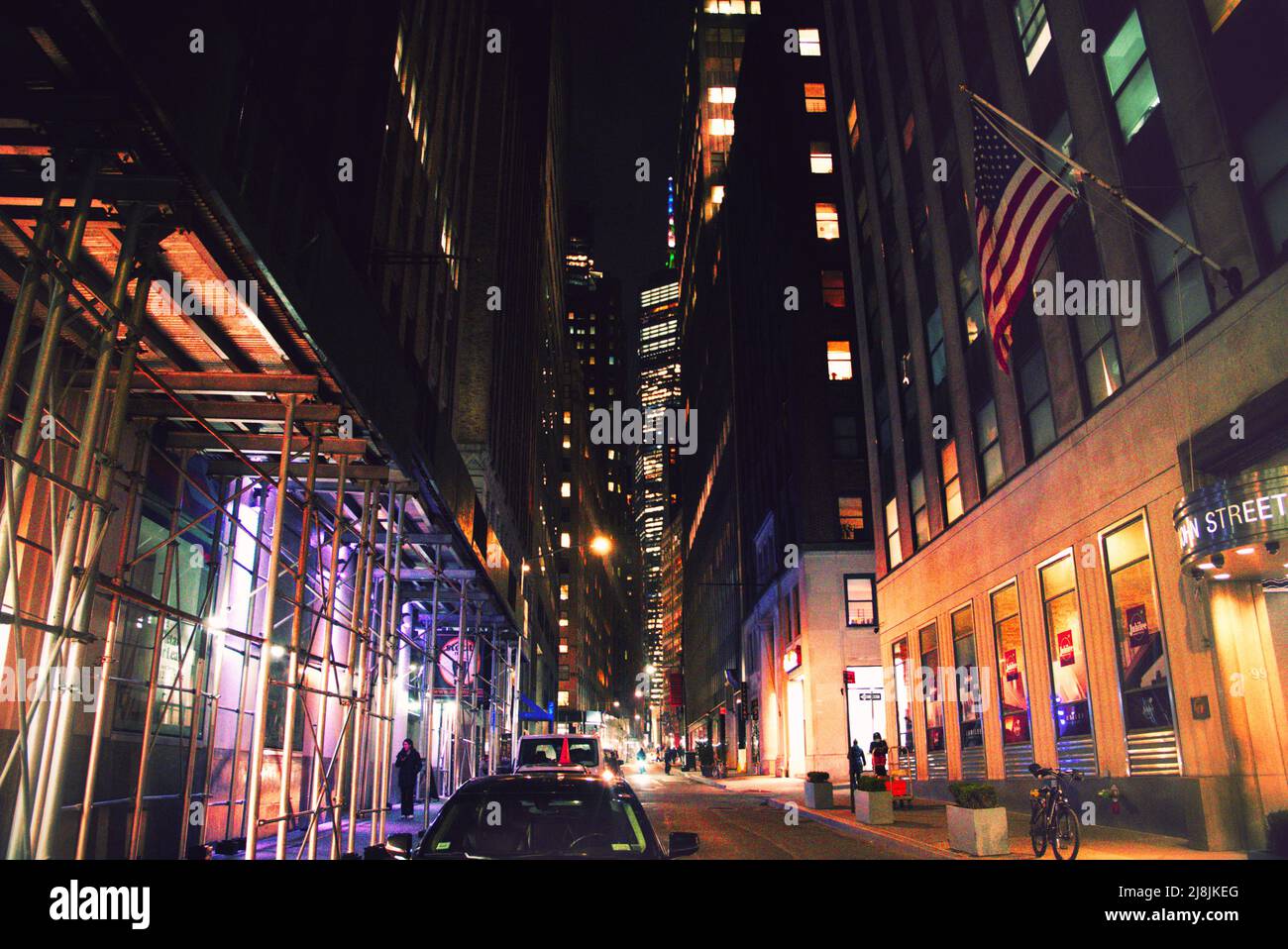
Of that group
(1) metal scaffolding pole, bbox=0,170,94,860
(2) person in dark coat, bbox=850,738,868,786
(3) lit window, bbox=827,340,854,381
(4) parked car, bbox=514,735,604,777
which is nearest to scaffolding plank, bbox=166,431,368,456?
(1) metal scaffolding pole, bbox=0,170,94,860

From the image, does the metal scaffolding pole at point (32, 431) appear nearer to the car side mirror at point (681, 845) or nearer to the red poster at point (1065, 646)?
the car side mirror at point (681, 845)

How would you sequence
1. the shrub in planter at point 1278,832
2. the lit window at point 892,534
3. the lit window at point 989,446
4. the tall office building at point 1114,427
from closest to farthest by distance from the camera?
1. the shrub in planter at point 1278,832
2. the tall office building at point 1114,427
3. the lit window at point 989,446
4. the lit window at point 892,534

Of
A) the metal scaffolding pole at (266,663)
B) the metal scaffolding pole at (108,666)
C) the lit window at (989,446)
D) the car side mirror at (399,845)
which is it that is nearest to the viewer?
the car side mirror at (399,845)

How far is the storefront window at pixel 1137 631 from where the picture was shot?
50.4 feet

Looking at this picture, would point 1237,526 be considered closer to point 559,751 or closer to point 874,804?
point 874,804

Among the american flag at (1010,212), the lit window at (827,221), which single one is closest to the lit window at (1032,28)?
the american flag at (1010,212)

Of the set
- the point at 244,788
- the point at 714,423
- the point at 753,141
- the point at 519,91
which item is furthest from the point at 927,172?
the point at 714,423

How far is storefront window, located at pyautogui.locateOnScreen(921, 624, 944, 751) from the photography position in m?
27.1

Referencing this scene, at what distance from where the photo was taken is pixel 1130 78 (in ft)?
54.1

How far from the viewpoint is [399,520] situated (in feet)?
52.0

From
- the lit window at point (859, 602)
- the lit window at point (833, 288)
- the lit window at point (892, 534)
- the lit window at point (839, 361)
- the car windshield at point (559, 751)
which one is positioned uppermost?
the lit window at point (833, 288)

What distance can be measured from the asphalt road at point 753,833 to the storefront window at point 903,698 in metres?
5.65

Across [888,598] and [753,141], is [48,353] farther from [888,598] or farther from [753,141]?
[753,141]

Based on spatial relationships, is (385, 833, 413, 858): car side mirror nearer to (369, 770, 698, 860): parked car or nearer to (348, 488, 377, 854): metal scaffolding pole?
(369, 770, 698, 860): parked car
